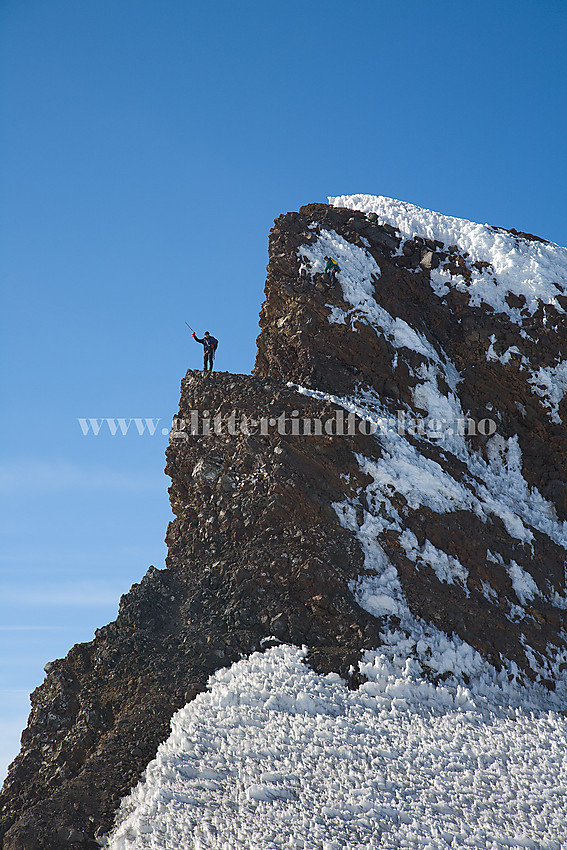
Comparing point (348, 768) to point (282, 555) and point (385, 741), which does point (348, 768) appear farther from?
point (282, 555)

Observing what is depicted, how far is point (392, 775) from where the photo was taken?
13.0 meters

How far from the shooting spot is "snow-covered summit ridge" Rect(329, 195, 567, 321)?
1007 inches

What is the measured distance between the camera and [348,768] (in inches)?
513

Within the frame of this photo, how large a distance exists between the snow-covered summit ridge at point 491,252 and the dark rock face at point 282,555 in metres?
1.36

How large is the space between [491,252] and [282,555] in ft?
51.2

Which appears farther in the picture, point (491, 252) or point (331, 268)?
point (491, 252)

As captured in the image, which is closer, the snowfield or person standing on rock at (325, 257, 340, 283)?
the snowfield

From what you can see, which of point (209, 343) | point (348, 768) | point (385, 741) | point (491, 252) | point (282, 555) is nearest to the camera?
point (348, 768)

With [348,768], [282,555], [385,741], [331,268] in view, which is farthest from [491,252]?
[348,768]

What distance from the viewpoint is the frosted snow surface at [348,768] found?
12078 mm

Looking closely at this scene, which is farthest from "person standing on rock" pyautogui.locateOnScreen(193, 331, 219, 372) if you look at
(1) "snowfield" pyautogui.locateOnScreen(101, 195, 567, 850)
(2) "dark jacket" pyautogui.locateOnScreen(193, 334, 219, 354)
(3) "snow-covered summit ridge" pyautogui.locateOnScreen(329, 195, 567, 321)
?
(3) "snow-covered summit ridge" pyautogui.locateOnScreen(329, 195, 567, 321)

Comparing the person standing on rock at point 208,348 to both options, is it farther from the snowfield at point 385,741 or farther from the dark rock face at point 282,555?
the snowfield at point 385,741

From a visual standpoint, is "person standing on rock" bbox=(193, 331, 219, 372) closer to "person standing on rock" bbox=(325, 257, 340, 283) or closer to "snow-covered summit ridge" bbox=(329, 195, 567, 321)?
"person standing on rock" bbox=(325, 257, 340, 283)

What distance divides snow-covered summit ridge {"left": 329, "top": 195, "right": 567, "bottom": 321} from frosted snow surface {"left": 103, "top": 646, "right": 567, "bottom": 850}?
15.0 meters
